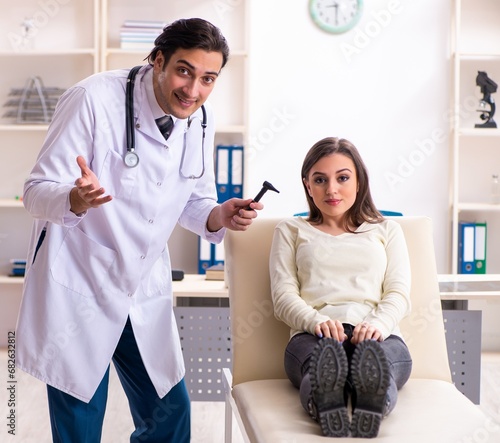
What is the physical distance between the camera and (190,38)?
5.53ft

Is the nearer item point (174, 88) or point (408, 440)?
point (408, 440)

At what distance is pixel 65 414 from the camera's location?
5.62 ft

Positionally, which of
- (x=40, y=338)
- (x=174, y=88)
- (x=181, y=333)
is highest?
(x=174, y=88)

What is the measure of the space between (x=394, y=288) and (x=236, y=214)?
0.46m

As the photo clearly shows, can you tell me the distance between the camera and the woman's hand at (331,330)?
6.00 ft

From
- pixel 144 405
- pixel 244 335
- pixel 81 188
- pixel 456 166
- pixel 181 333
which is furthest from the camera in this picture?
pixel 456 166

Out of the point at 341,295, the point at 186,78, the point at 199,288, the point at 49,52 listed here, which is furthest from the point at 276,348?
the point at 49,52

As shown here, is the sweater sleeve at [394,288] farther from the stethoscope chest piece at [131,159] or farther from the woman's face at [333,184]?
the stethoscope chest piece at [131,159]

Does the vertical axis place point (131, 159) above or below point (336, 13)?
below

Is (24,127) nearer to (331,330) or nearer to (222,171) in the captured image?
(222,171)

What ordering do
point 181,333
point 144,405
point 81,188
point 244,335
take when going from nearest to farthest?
point 81,188 → point 144,405 → point 244,335 → point 181,333

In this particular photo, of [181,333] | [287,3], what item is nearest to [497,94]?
[287,3]

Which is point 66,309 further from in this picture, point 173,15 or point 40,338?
point 173,15

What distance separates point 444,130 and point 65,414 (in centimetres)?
297
